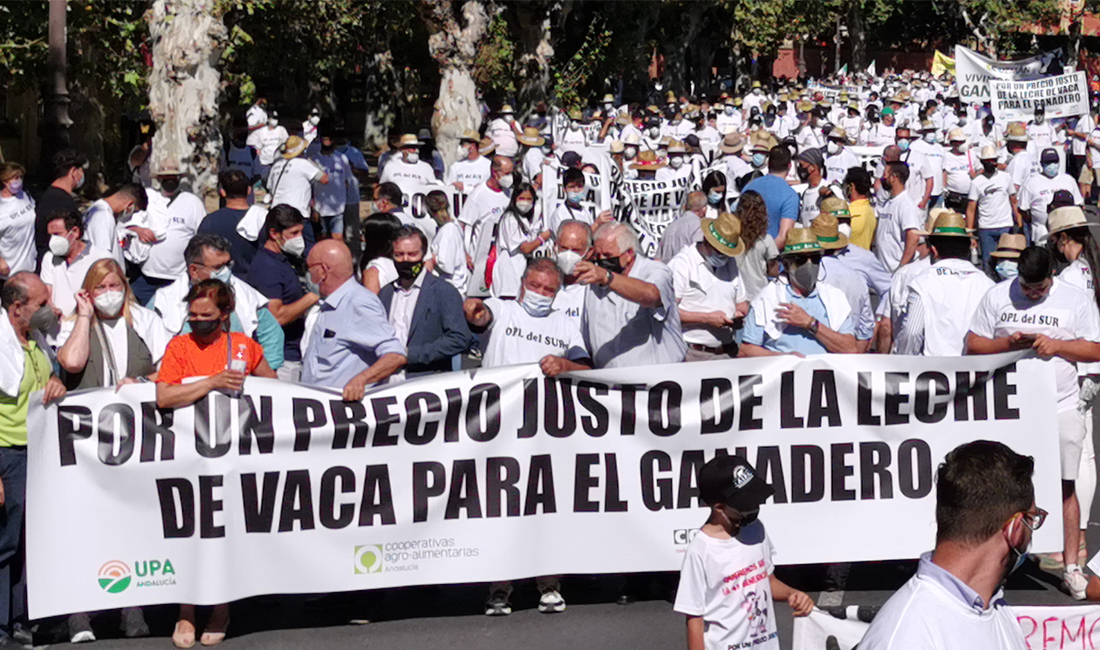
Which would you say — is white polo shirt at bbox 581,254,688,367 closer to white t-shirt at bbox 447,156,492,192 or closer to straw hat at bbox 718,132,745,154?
white t-shirt at bbox 447,156,492,192

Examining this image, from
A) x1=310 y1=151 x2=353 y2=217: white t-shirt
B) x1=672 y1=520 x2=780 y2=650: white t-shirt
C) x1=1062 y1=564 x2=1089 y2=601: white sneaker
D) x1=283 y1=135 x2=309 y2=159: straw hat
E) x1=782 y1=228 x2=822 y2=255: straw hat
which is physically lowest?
x1=1062 y1=564 x2=1089 y2=601: white sneaker

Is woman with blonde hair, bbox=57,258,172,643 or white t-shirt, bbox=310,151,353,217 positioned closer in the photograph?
woman with blonde hair, bbox=57,258,172,643

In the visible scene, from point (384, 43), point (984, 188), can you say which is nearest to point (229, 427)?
point (984, 188)

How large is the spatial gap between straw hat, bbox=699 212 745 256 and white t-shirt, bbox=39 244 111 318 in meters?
3.35

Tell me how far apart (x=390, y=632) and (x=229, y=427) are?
3.91 feet

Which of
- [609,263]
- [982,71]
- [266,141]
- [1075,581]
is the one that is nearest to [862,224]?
[1075,581]

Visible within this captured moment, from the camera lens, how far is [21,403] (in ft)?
22.2

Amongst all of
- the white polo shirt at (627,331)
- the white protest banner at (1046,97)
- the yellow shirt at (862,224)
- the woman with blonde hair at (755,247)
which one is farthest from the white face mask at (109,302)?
the white protest banner at (1046,97)

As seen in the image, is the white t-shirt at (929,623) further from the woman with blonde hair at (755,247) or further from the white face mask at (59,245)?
the woman with blonde hair at (755,247)

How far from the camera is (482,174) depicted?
1548 cm

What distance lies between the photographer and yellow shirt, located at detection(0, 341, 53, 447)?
266 inches

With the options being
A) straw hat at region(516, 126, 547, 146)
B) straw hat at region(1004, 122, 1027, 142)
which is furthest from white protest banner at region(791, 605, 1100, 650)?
straw hat at region(1004, 122, 1027, 142)

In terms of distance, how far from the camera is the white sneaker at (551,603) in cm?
737

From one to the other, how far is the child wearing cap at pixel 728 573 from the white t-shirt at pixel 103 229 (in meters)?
5.97
